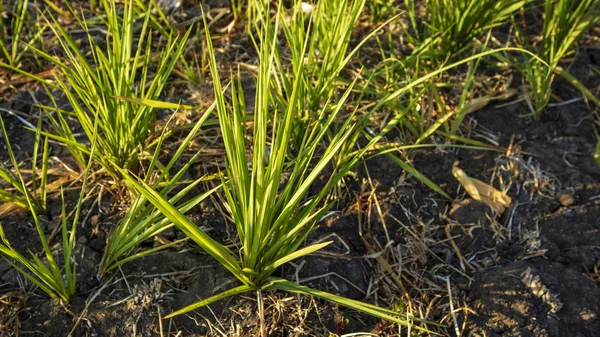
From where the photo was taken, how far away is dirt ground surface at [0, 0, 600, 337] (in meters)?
1.58

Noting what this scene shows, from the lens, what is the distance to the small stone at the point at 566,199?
193cm

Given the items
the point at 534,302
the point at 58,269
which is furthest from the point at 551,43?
the point at 58,269

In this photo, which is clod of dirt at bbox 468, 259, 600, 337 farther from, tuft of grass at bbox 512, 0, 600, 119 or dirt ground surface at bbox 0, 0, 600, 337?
tuft of grass at bbox 512, 0, 600, 119

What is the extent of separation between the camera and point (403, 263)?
5.77 ft

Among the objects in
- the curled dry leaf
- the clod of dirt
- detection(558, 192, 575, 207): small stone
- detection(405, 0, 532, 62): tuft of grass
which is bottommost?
the clod of dirt

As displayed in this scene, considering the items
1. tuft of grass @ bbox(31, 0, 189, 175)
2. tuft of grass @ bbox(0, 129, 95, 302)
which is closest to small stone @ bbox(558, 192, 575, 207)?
tuft of grass @ bbox(31, 0, 189, 175)

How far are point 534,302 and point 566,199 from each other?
0.41 meters

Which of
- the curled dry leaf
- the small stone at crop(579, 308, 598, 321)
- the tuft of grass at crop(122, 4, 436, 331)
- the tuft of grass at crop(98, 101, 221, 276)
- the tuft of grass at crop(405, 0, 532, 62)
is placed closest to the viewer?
the tuft of grass at crop(122, 4, 436, 331)

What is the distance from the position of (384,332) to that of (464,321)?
23 centimetres

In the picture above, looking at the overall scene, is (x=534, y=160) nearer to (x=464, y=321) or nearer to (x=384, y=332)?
(x=464, y=321)

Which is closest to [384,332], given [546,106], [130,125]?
[130,125]

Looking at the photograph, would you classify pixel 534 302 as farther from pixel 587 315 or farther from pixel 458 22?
pixel 458 22

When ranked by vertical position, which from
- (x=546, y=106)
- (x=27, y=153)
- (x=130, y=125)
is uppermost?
(x=130, y=125)

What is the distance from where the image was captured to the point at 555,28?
2.13 meters
